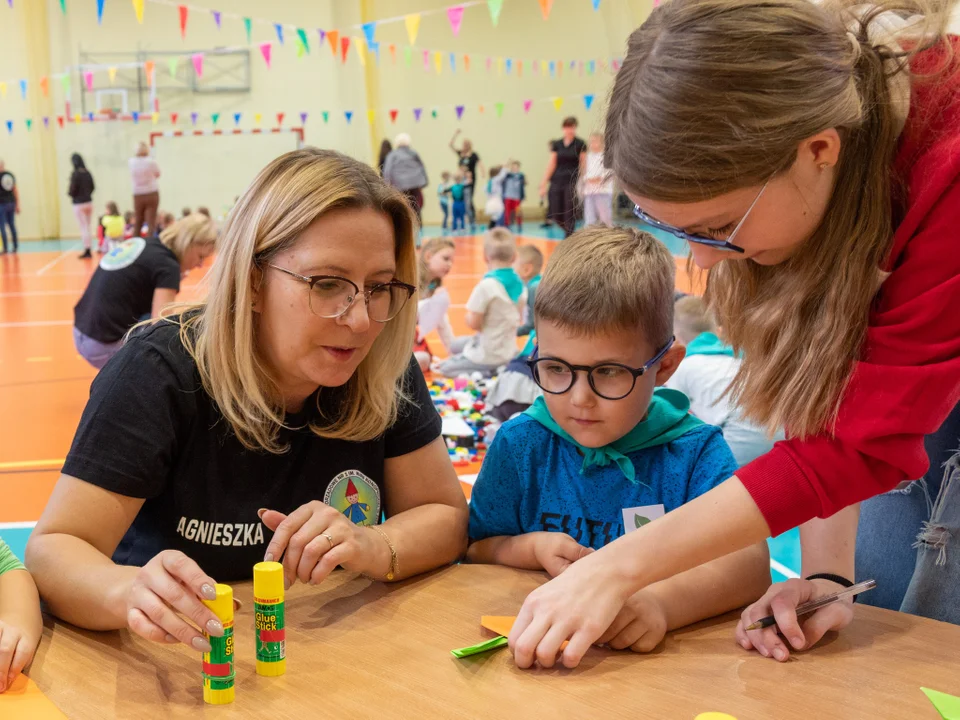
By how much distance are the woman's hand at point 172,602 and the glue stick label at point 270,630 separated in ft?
0.21

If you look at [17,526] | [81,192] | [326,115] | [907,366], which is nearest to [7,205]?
[81,192]

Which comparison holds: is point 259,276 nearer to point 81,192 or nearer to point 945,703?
point 945,703

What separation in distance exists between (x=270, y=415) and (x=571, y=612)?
2.05 feet

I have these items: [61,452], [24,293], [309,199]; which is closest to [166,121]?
[24,293]

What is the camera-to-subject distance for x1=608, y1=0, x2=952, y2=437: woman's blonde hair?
1.16 metres

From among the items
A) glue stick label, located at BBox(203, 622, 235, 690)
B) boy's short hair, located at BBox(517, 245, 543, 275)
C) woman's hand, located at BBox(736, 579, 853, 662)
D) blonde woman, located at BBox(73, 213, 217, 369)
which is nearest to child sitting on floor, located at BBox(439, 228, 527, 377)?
boy's short hair, located at BBox(517, 245, 543, 275)

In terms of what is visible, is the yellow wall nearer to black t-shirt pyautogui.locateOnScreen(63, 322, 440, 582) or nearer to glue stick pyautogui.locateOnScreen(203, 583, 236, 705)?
black t-shirt pyautogui.locateOnScreen(63, 322, 440, 582)

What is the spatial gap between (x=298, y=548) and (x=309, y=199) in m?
0.56

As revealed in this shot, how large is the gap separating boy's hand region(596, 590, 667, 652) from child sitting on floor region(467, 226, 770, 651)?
29 cm

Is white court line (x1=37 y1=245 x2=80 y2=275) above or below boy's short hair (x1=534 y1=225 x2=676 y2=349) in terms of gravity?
below

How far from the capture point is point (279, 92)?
17.5 meters

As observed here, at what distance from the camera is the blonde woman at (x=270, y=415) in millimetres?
1415

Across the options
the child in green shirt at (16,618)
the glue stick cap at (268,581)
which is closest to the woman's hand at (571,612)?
the glue stick cap at (268,581)

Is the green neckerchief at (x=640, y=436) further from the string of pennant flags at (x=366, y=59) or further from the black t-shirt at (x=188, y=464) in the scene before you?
Answer: the string of pennant flags at (x=366, y=59)
